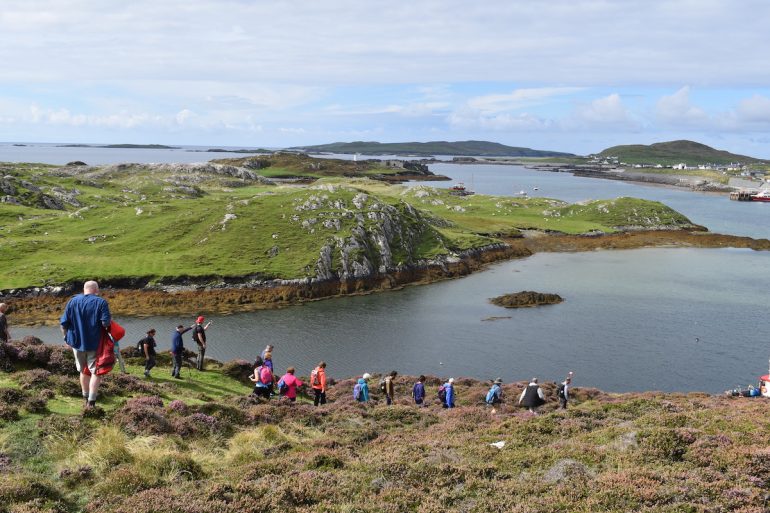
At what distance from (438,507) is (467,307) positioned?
69161mm

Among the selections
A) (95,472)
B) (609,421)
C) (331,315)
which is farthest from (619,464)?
(331,315)

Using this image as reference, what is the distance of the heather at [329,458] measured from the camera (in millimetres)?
13469

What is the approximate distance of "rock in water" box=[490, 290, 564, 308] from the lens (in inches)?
3265

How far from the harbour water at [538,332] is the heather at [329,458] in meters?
13.1

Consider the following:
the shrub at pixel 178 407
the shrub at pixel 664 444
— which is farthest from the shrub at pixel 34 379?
the shrub at pixel 664 444

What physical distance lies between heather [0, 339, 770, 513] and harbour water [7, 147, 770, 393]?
13136 millimetres

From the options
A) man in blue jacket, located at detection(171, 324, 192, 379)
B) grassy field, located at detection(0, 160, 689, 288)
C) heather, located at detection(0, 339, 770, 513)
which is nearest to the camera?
heather, located at detection(0, 339, 770, 513)

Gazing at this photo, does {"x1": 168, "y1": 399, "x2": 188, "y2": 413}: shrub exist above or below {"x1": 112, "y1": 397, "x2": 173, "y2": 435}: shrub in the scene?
below

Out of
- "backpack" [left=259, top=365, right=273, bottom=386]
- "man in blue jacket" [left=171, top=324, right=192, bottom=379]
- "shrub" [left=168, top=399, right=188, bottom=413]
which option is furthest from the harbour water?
"shrub" [left=168, top=399, right=188, bottom=413]

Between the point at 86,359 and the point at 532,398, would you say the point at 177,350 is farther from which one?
the point at 532,398

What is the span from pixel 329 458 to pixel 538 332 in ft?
185

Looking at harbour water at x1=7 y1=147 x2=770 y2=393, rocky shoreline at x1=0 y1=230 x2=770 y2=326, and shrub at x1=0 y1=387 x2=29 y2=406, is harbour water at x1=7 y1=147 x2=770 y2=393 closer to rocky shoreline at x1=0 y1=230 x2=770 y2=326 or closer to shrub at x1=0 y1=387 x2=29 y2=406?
rocky shoreline at x1=0 y1=230 x2=770 y2=326

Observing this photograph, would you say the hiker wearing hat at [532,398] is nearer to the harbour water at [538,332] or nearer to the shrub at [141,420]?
the shrub at [141,420]

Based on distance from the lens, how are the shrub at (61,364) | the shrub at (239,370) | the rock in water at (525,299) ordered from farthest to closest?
the rock in water at (525,299), the shrub at (239,370), the shrub at (61,364)
